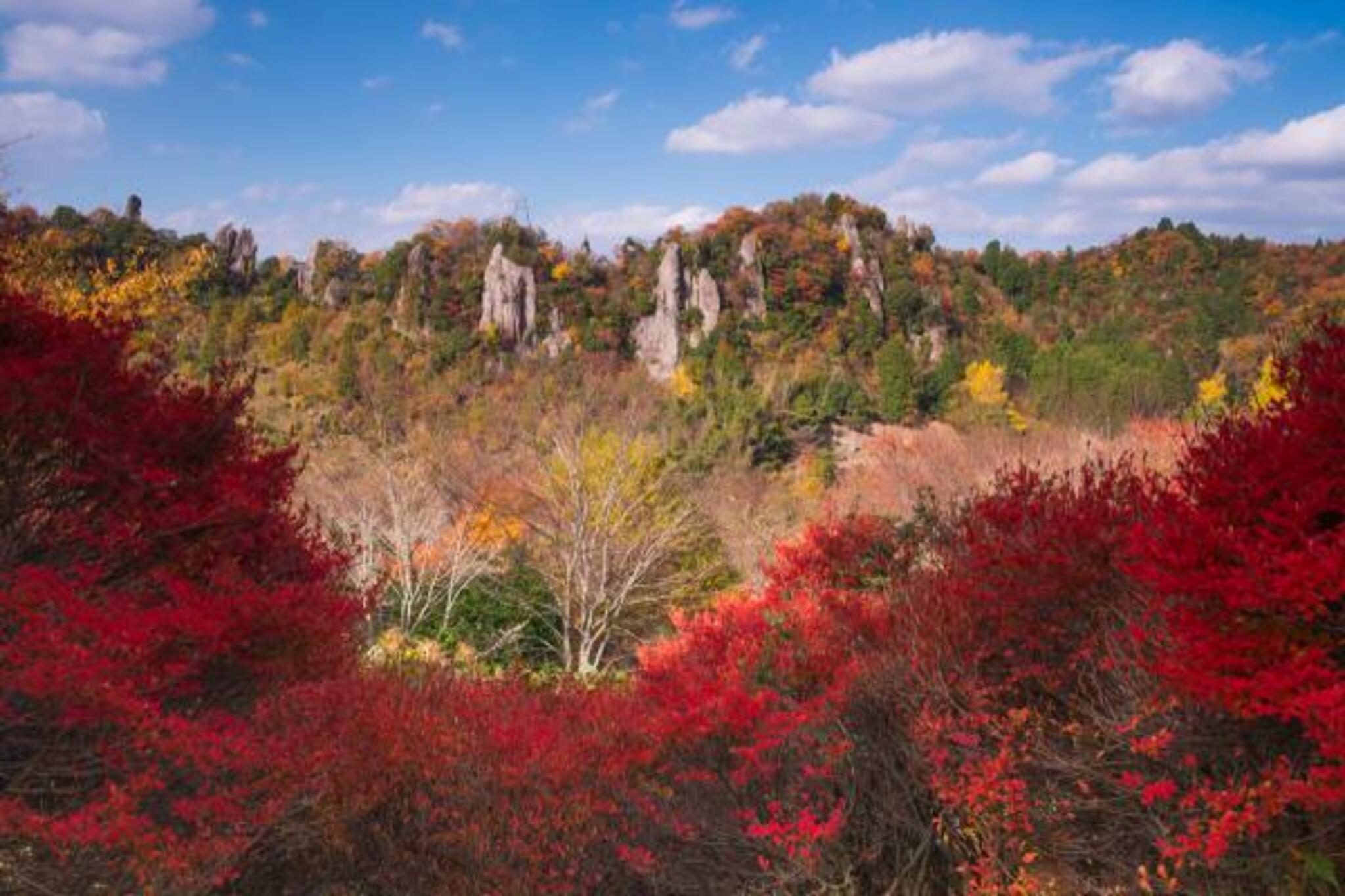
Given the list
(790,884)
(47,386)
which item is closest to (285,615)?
(47,386)

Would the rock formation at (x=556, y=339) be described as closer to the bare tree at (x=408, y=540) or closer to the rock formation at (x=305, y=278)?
the rock formation at (x=305, y=278)

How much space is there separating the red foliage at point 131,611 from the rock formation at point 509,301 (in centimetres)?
5432

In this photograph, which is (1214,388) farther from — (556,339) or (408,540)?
(408,540)

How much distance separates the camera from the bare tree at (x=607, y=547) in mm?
14023

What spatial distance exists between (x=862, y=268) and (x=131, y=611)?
67.1 meters

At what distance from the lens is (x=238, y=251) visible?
200 feet

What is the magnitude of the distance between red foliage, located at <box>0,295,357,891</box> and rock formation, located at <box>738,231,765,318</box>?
59600 millimetres

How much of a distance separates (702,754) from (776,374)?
43.6 m

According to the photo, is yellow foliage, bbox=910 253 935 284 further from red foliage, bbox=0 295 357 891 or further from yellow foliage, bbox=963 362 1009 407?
red foliage, bbox=0 295 357 891

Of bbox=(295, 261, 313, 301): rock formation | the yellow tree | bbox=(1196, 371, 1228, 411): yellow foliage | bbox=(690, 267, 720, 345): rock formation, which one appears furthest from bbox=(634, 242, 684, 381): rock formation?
the yellow tree

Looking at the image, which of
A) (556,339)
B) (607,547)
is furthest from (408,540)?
(556,339)

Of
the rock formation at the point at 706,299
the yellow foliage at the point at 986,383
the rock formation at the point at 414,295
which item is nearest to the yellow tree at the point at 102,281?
the yellow foliage at the point at 986,383

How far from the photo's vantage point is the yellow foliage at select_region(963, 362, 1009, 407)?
51438 mm

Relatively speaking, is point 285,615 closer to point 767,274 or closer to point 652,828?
point 652,828
